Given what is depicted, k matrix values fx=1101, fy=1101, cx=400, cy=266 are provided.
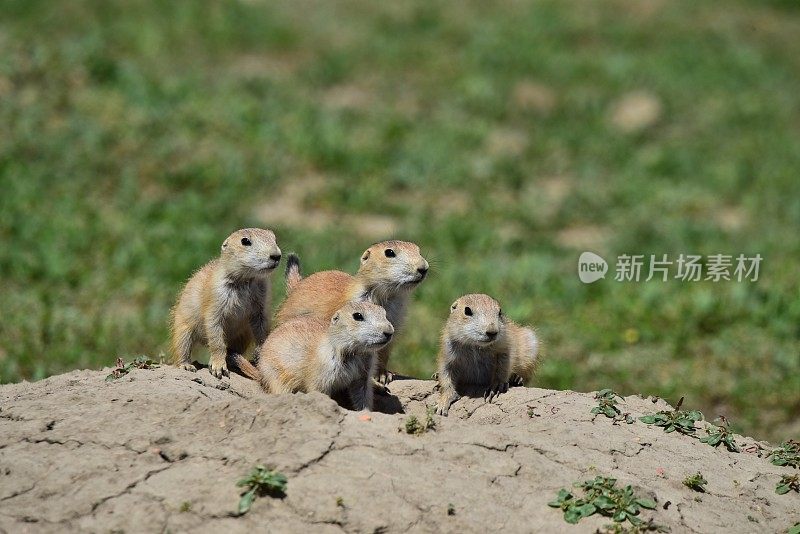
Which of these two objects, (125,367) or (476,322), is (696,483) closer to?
(476,322)

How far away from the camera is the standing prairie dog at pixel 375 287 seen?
7.04 m

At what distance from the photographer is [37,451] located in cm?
571

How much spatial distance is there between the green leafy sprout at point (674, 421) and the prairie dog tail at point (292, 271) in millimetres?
2742

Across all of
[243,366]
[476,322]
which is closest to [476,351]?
[476,322]

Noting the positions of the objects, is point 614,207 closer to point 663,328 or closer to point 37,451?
point 663,328

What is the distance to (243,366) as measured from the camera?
7172 millimetres

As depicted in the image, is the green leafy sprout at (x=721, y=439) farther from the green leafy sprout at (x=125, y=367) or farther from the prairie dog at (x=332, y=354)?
the green leafy sprout at (x=125, y=367)

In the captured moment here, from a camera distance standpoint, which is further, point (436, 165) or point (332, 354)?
point (436, 165)

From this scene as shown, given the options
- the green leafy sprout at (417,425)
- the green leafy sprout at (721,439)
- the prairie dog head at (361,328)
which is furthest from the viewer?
the green leafy sprout at (721,439)

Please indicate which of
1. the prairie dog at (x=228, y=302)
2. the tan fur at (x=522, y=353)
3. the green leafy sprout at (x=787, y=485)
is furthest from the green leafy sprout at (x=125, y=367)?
the green leafy sprout at (x=787, y=485)

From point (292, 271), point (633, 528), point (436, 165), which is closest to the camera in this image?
point (633, 528)

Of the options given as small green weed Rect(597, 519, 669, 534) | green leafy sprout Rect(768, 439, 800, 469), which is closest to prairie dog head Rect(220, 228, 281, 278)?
small green weed Rect(597, 519, 669, 534)

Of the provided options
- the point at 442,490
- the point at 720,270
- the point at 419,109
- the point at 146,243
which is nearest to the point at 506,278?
the point at 720,270

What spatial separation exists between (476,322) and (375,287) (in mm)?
732
